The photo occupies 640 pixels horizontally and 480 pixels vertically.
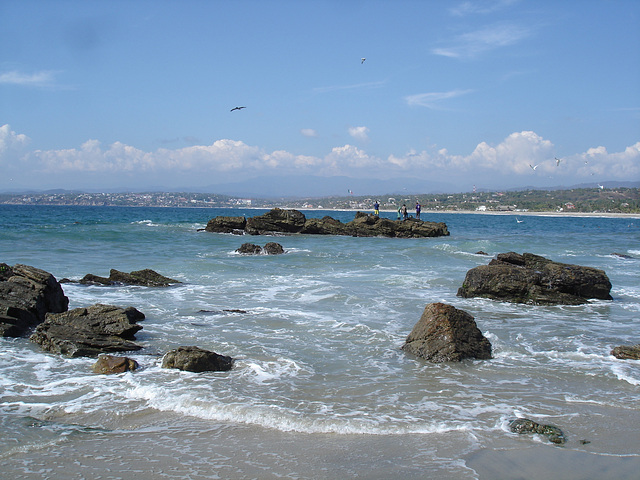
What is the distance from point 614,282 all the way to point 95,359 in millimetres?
17412

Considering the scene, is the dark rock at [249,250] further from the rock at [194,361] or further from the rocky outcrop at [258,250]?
the rock at [194,361]

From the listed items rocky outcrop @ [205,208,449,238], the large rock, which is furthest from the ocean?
rocky outcrop @ [205,208,449,238]

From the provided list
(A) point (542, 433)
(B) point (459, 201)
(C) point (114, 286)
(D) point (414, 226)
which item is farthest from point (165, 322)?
(B) point (459, 201)

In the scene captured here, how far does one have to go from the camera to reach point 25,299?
10359 mm

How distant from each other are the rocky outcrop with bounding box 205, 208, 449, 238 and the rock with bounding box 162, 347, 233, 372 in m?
35.0

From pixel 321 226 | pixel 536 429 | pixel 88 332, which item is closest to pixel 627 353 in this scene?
pixel 536 429

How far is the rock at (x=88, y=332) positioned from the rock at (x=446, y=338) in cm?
496

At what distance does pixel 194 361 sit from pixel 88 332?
2594 mm

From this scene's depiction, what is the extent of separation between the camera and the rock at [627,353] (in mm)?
8680

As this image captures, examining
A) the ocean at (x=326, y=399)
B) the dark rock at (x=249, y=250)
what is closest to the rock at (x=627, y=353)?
the ocean at (x=326, y=399)

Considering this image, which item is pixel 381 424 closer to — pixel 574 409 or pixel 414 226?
pixel 574 409

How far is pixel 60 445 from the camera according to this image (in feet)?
17.5

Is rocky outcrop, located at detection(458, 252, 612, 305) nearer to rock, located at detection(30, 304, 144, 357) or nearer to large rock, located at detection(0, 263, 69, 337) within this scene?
rock, located at detection(30, 304, 144, 357)

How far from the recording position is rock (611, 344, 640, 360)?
8680 millimetres
